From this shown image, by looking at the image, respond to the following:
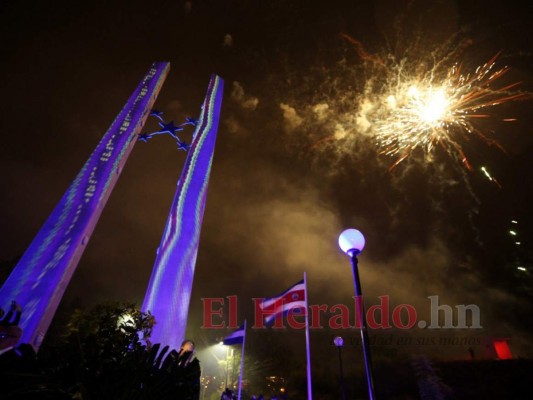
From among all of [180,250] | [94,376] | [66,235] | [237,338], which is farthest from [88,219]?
[94,376]

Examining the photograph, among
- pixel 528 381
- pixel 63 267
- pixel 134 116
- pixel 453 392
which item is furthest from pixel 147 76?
pixel 528 381

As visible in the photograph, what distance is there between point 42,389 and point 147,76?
750 inches

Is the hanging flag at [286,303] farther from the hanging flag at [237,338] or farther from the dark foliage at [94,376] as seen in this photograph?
the dark foliage at [94,376]

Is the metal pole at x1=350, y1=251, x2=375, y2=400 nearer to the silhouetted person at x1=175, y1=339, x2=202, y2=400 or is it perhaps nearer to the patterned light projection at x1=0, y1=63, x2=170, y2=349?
the silhouetted person at x1=175, y1=339, x2=202, y2=400

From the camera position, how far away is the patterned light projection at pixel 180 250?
11641 millimetres

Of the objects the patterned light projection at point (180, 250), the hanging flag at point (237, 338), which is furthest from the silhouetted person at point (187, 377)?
the hanging flag at point (237, 338)

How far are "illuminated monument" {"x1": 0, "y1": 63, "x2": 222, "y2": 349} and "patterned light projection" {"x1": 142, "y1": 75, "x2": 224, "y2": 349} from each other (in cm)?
5

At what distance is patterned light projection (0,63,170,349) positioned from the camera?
32.5 feet

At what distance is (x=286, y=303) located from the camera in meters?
10.4

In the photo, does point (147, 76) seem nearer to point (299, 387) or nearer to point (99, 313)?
point (99, 313)

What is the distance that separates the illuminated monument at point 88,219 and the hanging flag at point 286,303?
3.47m

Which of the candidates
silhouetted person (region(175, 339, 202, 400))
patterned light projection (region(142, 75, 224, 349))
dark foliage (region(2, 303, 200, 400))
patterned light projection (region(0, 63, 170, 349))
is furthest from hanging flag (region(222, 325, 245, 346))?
dark foliage (region(2, 303, 200, 400))

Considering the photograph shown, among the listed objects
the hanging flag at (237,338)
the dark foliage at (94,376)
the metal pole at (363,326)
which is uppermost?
the hanging flag at (237,338)

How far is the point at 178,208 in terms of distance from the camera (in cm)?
1467
